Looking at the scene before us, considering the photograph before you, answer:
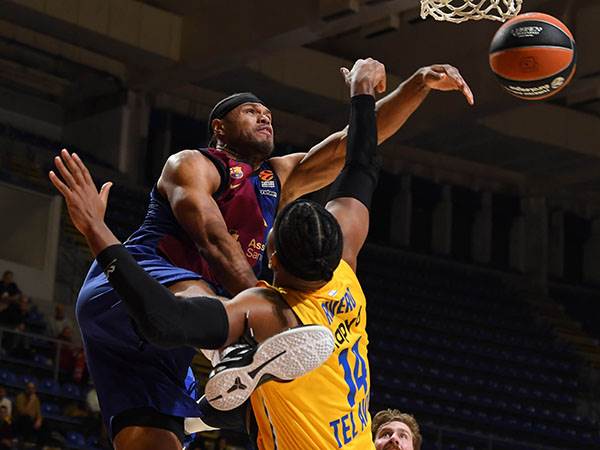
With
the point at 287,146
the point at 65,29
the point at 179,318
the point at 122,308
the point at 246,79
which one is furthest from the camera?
the point at 287,146

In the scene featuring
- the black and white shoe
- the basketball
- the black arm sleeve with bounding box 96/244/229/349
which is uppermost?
the basketball

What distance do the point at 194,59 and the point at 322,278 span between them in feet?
51.7

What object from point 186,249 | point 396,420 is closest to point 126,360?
point 186,249

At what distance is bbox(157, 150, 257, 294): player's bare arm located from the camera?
445 centimetres

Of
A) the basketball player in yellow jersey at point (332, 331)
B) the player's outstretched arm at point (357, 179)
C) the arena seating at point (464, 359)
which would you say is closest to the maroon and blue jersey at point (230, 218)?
the player's outstretched arm at point (357, 179)

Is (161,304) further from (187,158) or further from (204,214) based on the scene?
(187,158)

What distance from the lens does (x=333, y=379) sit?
3607 mm

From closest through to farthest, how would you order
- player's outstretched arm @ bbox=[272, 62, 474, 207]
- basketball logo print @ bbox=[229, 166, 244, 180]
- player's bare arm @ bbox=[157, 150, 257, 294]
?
player's bare arm @ bbox=[157, 150, 257, 294] → player's outstretched arm @ bbox=[272, 62, 474, 207] → basketball logo print @ bbox=[229, 166, 244, 180]

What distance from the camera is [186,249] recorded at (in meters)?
4.69

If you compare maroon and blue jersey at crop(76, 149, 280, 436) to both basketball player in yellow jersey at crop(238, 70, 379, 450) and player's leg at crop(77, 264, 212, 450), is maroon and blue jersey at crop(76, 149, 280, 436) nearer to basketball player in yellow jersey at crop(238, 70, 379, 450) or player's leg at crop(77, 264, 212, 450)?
player's leg at crop(77, 264, 212, 450)

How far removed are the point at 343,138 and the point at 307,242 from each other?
1.84m

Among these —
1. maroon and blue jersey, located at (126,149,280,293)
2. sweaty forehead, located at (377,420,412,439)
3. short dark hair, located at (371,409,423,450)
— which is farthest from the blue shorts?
short dark hair, located at (371,409,423,450)

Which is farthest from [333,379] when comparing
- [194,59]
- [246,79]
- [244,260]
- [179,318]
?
[246,79]

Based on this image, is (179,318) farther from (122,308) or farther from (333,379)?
(122,308)
